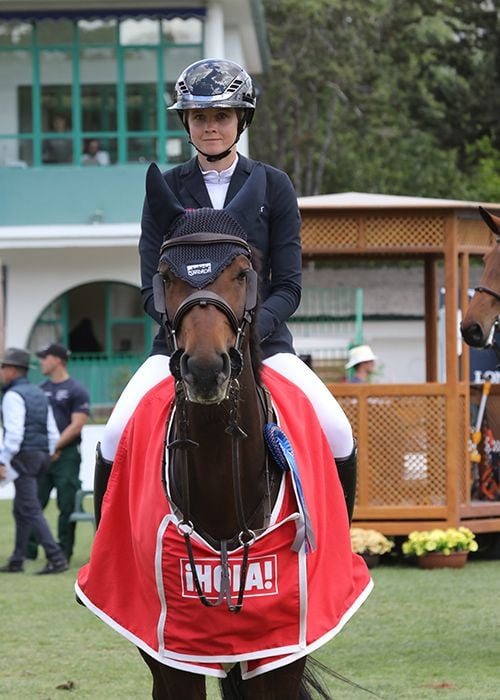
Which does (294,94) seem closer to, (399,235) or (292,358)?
(399,235)

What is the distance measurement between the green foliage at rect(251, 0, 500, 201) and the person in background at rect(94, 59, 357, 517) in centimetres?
2922

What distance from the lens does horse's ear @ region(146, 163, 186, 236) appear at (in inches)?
169

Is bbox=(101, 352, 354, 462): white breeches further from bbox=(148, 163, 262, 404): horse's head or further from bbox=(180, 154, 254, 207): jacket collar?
bbox=(148, 163, 262, 404): horse's head

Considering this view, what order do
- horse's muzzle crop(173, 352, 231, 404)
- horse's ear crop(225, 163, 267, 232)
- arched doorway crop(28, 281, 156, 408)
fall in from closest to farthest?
1. horse's muzzle crop(173, 352, 231, 404)
2. horse's ear crop(225, 163, 267, 232)
3. arched doorway crop(28, 281, 156, 408)

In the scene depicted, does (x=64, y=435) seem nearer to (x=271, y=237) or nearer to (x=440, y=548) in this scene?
(x=440, y=548)

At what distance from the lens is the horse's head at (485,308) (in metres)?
9.30

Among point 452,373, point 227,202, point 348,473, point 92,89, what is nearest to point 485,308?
point 452,373

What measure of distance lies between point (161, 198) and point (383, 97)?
36275mm

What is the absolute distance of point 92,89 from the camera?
2558 cm

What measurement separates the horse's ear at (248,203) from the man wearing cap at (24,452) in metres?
8.03

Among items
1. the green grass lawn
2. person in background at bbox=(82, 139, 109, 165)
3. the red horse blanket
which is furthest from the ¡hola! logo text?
person in background at bbox=(82, 139, 109, 165)

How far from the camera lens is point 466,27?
119ft

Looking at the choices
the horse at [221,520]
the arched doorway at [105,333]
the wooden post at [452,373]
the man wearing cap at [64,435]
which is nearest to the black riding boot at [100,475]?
the horse at [221,520]

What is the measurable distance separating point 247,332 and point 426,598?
6.50 meters
